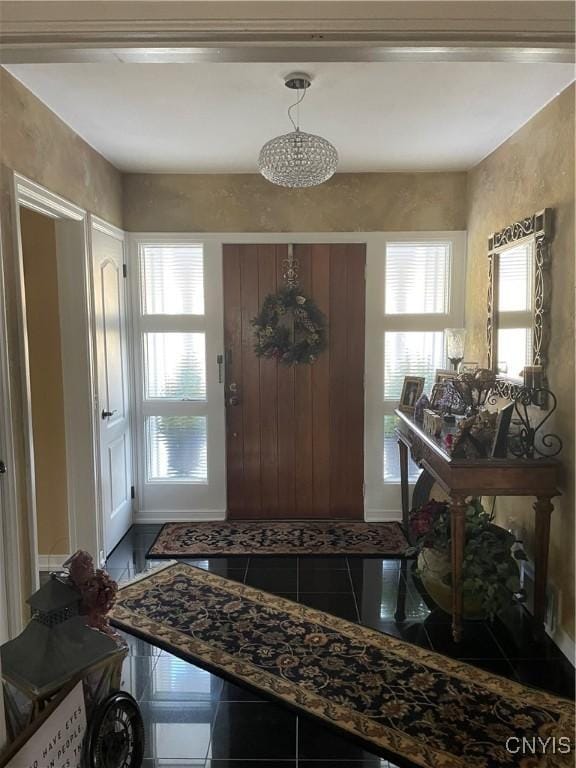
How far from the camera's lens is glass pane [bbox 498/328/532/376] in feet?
9.27

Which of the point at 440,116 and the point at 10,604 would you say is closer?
the point at 10,604

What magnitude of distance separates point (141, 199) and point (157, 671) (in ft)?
9.97

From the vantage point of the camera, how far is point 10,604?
216 cm

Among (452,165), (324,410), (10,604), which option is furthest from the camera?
(324,410)

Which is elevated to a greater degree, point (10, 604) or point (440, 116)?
point (440, 116)

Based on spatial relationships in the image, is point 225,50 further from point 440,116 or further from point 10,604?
point 10,604

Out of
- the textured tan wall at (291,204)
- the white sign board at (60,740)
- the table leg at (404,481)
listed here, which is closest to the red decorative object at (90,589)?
the white sign board at (60,740)

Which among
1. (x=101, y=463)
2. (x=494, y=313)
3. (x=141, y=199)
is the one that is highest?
(x=141, y=199)

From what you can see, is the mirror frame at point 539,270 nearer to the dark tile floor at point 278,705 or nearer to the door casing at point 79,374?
the dark tile floor at point 278,705

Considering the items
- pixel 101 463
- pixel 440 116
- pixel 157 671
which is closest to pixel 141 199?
pixel 101 463

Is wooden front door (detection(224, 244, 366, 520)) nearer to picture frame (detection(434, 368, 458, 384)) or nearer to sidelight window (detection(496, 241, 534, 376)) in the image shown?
picture frame (detection(434, 368, 458, 384))

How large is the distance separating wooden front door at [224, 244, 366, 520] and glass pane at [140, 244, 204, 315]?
0.22 meters

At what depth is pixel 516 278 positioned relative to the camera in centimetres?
299

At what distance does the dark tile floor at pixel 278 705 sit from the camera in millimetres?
1921
